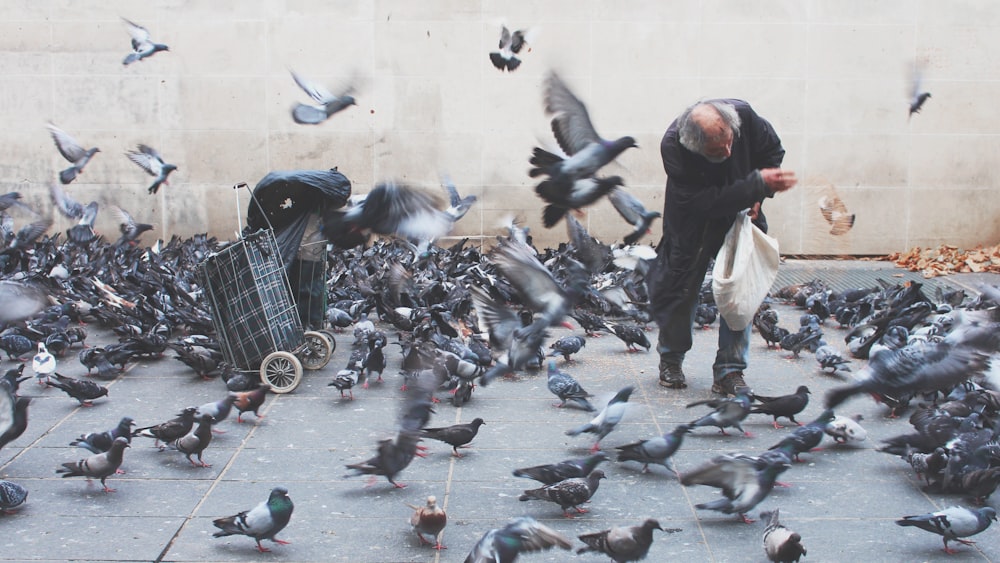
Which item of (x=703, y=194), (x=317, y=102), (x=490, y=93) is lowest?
(x=703, y=194)

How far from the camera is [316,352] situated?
274 inches

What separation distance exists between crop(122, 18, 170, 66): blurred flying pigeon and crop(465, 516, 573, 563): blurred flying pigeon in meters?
9.47

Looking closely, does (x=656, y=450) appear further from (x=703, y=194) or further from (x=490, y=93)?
(x=490, y=93)

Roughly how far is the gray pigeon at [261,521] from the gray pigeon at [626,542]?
4.25 ft

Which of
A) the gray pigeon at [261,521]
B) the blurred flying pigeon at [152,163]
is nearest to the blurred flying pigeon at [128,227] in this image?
the blurred flying pigeon at [152,163]

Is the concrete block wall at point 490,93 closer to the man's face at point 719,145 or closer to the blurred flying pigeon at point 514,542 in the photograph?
the man's face at point 719,145

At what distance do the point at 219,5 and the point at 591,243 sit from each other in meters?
5.33

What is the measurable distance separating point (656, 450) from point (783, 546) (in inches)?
42.4

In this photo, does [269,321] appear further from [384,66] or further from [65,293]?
[384,66]

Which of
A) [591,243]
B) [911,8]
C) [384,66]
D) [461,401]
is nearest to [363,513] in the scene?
[461,401]

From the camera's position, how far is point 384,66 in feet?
38.3

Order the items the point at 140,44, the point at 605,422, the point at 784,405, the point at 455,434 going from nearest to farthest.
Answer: the point at 455,434, the point at 605,422, the point at 784,405, the point at 140,44

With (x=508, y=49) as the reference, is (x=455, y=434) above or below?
below

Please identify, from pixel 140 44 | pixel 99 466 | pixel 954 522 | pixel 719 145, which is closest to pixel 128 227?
pixel 140 44
